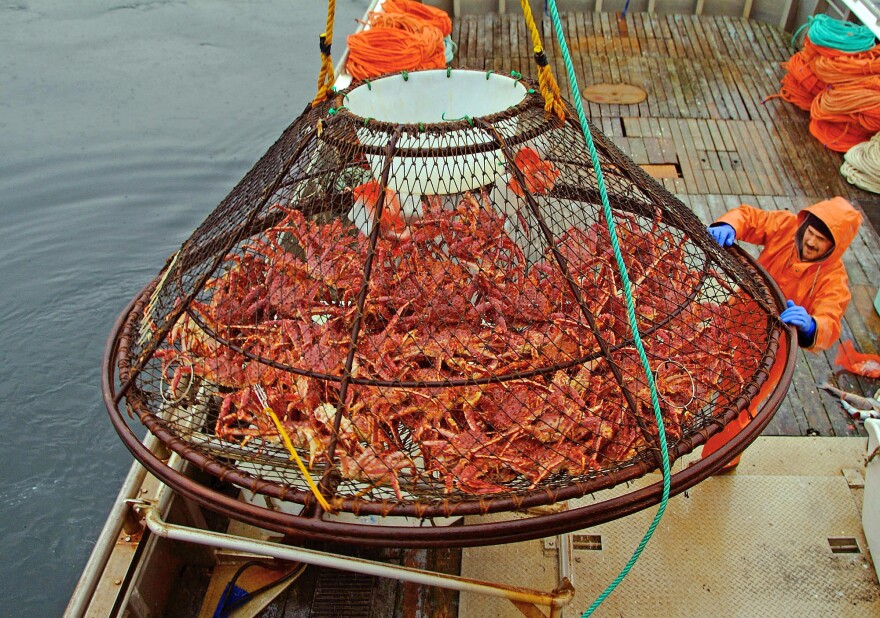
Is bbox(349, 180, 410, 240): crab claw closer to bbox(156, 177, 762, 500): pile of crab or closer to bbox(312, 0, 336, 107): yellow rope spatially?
bbox(156, 177, 762, 500): pile of crab

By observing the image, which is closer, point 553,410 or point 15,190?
point 553,410

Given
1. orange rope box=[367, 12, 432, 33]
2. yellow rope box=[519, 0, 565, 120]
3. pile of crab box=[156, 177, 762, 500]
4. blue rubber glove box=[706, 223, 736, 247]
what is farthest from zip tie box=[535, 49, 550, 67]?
orange rope box=[367, 12, 432, 33]

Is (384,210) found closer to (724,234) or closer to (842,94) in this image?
(724,234)

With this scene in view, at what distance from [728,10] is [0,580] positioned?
406 inches

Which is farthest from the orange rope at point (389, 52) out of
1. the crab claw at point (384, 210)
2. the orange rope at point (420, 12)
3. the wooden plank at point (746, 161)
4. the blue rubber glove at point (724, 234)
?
the crab claw at point (384, 210)

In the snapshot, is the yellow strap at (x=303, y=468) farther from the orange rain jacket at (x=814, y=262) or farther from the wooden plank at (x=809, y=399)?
the wooden plank at (x=809, y=399)

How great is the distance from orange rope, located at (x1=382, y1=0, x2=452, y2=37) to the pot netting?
485 centimetres

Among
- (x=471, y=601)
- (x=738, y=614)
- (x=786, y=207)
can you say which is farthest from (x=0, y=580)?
(x=786, y=207)

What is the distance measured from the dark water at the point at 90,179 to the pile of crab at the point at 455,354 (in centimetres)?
328

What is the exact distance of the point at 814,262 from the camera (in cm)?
357

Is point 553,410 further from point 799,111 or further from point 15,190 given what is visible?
point 15,190

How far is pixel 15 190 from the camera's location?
805 centimetres

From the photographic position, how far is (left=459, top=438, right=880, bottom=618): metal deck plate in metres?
3.15

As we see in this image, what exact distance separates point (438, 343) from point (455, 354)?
0.13 meters
